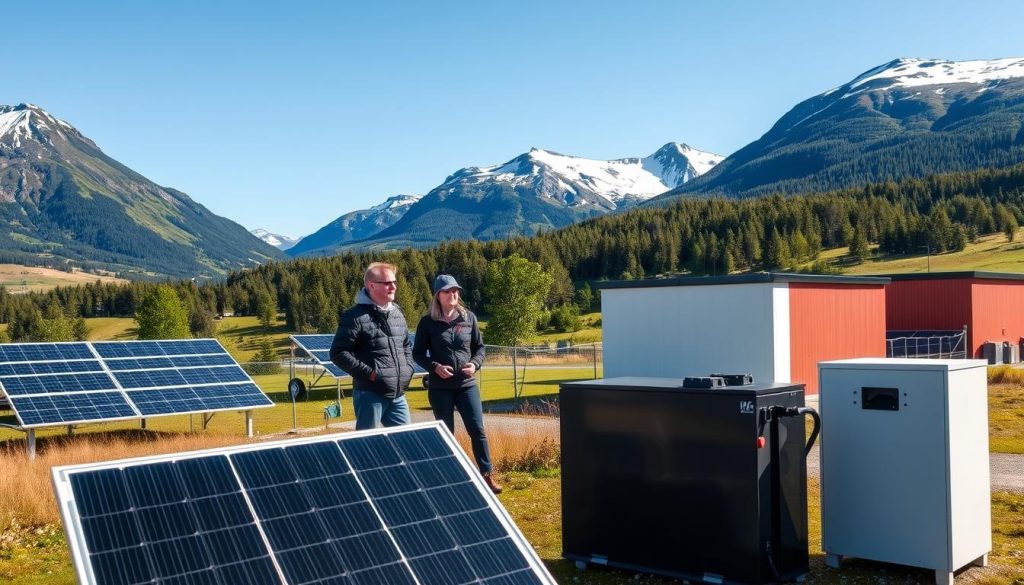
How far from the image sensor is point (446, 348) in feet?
28.2

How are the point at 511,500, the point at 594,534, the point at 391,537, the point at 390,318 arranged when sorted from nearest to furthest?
the point at 391,537
the point at 594,534
the point at 390,318
the point at 511,500

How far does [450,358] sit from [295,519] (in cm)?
447

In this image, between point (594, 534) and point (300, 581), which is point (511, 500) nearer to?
point (594, 534)

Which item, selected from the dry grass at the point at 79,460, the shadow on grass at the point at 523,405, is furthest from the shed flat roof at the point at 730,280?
the dry grass at the point at 79,460

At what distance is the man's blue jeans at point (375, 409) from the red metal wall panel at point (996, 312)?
35839mm

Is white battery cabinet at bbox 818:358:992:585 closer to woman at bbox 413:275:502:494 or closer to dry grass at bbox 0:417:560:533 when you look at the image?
woman at bbox 413:275:502:494

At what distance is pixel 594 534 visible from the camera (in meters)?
6.96

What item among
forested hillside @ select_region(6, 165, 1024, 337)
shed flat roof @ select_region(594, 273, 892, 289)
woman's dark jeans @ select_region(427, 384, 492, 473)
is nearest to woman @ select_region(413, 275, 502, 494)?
woman's dark jeans @ select_region(427, 384, 492, 473)

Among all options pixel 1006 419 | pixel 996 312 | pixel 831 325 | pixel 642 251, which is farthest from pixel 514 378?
pixel 642 251

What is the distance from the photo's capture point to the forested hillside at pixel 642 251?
113 meters

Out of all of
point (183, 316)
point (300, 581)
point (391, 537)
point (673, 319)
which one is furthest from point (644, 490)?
point (183, 316)

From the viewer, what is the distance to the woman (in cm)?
857

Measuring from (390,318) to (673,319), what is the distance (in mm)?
19111

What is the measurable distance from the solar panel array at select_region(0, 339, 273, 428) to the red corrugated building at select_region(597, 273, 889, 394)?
1184cm
